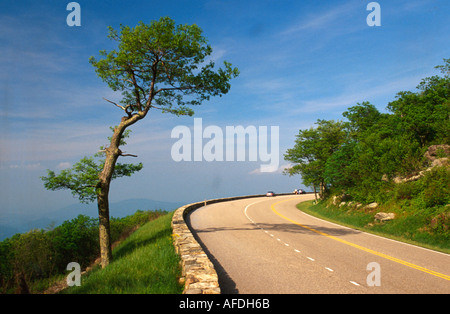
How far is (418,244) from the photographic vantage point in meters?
13.3

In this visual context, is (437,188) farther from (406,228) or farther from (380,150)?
(380,150)

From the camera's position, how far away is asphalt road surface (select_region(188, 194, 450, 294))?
719cm

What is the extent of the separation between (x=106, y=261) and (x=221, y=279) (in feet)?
23.9

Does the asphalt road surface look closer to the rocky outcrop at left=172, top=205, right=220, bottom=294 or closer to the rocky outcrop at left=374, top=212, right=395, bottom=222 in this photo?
the rocky outcrop at left=172, top=205, right=220, bottom=294

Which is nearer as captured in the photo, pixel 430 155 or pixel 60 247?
pixel 430 155

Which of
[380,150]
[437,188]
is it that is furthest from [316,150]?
[437,188]

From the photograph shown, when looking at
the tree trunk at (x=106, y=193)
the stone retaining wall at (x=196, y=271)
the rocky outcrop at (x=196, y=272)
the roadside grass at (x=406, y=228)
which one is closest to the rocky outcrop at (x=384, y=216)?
the roadside grass at (x=406, y=228)

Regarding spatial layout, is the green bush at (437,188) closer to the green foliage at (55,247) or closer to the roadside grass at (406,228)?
the roadside grass at (406,228)

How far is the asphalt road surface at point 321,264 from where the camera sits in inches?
283

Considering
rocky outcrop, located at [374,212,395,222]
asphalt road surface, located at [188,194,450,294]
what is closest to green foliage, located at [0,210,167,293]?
asphalt road surface, located at [188,194,450,294]

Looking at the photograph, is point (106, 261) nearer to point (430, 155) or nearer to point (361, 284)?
point (361, 284)
